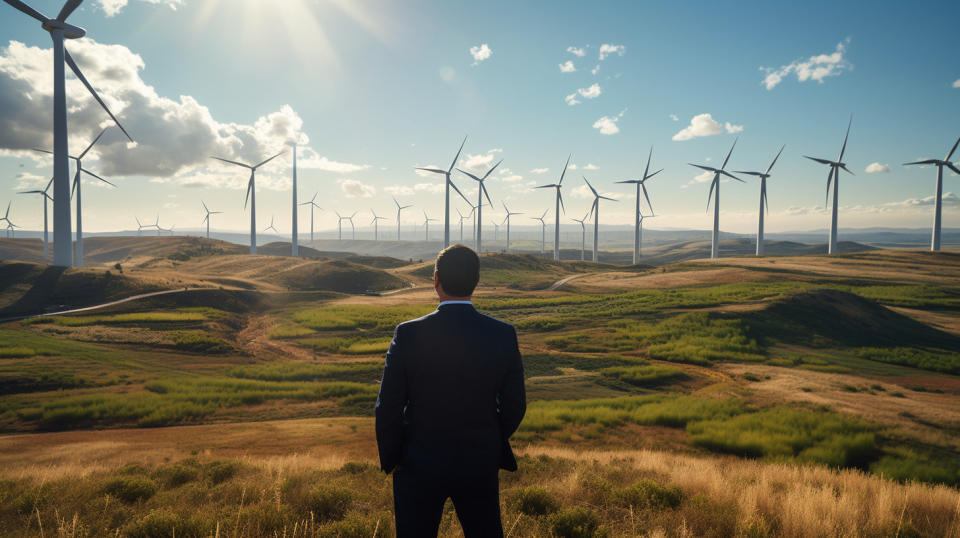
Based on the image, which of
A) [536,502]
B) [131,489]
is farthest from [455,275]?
[131,489]

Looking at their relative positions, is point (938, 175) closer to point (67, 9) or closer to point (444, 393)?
point (444, 393)

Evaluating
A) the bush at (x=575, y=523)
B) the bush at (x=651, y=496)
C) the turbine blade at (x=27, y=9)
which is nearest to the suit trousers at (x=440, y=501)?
the bush at (x=575, y=523)

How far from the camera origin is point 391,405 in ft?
12.9

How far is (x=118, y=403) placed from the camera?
67.5 ft

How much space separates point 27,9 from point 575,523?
275ft

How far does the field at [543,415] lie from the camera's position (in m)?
8.03

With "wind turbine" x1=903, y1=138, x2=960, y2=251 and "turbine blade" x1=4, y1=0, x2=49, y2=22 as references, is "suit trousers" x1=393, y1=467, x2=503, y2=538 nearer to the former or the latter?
"turbine blade" x1=4, y1=0, x2=49, y2=22

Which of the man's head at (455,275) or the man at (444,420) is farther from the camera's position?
the man's head at (455,275)

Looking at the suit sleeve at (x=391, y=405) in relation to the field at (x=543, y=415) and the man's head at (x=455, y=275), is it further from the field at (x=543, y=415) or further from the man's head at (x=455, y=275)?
the field at (x=543, y=415)

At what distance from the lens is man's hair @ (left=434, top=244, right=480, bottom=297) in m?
4.14

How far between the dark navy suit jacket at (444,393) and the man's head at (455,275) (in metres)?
0.16

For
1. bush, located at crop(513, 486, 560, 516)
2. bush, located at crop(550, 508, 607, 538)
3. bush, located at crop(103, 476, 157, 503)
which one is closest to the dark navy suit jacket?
bush, located at crop(550, 508, 607, 538)

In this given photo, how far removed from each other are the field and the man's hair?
14.0ft

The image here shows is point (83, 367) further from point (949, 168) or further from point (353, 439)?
point (949, 168)
